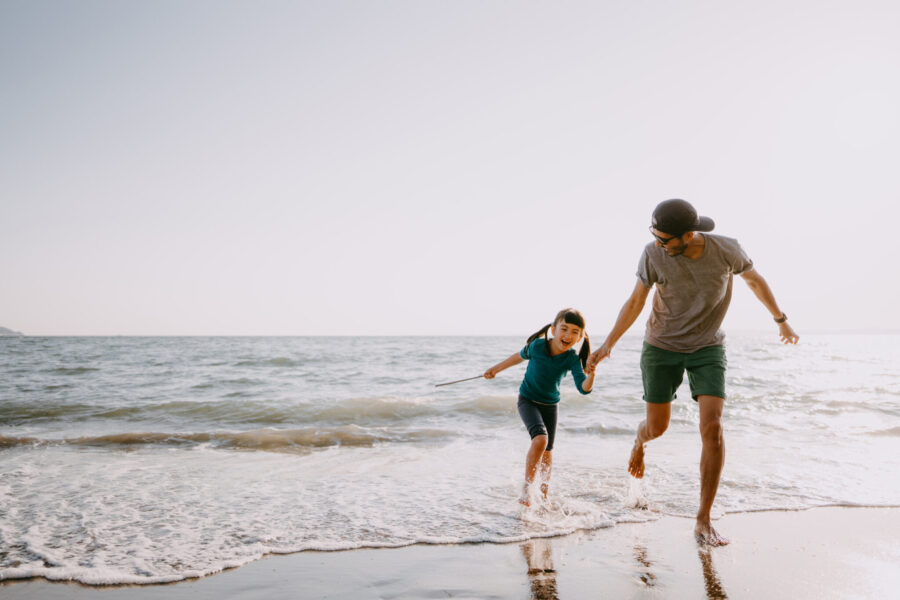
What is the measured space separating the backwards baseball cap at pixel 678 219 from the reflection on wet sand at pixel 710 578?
204 centimetres

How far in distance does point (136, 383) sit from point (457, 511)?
546 inches

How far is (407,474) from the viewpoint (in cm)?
609

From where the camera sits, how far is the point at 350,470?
6.29m

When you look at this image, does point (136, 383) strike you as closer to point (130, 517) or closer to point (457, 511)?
point (130, 517)

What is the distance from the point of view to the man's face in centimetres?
365

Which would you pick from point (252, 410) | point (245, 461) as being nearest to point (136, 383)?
point (252, 410)

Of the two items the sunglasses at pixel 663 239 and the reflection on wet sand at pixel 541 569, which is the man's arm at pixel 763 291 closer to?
the sunglasses at pixel 663 239

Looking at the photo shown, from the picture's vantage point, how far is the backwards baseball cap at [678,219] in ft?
11.7

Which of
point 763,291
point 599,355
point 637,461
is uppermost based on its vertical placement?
point 763,291

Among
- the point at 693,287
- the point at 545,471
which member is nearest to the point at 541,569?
the point at 545,471

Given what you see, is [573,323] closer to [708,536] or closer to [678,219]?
[678,219]

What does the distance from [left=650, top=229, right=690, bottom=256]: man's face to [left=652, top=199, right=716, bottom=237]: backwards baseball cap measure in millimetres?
33

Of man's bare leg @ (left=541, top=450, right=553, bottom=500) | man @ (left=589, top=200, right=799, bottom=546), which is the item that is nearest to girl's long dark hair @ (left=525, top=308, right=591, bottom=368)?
man @ (left=589, top=200, right=799, bottom=546)

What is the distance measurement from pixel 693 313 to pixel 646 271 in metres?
0.43
